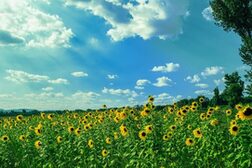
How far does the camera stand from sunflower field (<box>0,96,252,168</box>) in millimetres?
9555

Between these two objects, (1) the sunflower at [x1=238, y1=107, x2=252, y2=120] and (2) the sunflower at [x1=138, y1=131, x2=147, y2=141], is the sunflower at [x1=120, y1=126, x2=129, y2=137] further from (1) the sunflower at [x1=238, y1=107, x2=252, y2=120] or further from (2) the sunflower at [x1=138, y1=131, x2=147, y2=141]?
(1) the sunflower at [x1=238, y1=107, x2=252, y2=120]

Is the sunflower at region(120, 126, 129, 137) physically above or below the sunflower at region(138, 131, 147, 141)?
above

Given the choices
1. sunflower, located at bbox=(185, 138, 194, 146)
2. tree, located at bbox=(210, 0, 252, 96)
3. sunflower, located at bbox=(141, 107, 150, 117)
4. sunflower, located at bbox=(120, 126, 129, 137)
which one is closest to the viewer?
sunflower, located at bbox=(185, 138, 194, 146)

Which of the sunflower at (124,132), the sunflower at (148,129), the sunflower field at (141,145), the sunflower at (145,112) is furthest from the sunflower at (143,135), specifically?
the sunflower at (145,112)

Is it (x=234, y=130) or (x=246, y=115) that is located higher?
(x=246, y=115)

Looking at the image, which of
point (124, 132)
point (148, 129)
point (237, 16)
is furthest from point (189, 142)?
point (237, 16)

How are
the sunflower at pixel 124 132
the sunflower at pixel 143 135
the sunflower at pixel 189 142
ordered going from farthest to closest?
the sunflower at pixel 124 132 < the sunflower at pixel 189 142 < the sunflower at pixel 143 135

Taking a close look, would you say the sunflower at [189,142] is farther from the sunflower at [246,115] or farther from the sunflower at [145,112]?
the sunflower at [145,112]

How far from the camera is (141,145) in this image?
33.0 ft

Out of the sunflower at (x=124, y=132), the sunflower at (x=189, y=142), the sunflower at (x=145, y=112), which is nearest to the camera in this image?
the sunflower at (x=189, y=142)

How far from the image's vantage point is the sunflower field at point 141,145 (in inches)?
376

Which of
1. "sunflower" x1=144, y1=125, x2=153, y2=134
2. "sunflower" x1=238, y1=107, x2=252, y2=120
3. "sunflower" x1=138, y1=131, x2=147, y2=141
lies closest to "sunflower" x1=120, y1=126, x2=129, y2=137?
"sunflower" x1=144, y1=125, x2=153, y2=134

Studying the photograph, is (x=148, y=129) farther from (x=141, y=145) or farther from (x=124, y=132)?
(x=124, y=132)

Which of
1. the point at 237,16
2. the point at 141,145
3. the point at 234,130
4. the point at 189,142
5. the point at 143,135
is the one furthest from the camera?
the point at 237,16
